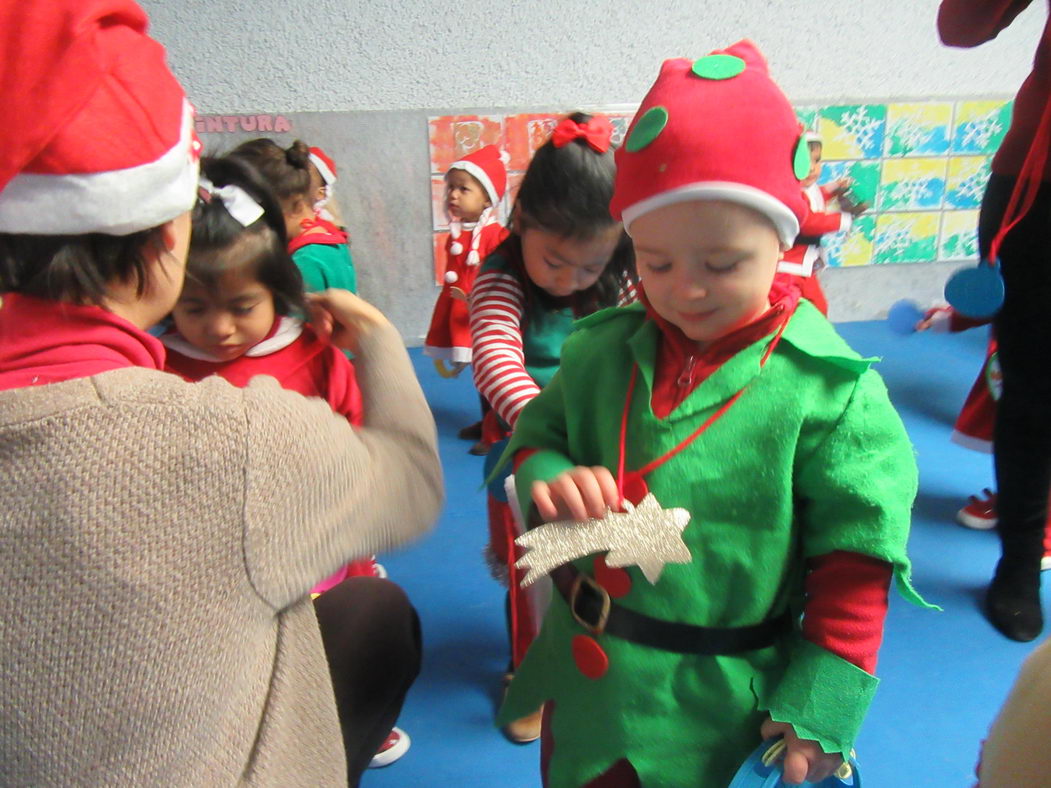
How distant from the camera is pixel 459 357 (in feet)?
8.22

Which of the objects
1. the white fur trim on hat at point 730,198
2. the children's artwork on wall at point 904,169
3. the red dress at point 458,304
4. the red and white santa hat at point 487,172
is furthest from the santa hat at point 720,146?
the children's artwork on wall at point 904,169

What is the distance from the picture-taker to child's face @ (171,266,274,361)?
115 cm

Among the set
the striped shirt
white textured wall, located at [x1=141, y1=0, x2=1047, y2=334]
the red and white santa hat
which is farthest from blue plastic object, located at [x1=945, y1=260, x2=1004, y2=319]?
white textured wall, located at [x1=141, y1=0, x2=1047, y2=334]

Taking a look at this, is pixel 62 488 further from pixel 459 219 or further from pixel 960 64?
pixel 960 64

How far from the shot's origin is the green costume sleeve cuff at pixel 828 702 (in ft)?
2.19

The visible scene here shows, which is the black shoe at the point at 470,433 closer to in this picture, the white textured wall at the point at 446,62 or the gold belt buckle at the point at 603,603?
the white textured wall at the point at 446,62

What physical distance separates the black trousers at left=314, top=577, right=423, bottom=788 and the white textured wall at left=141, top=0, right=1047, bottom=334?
102 inches

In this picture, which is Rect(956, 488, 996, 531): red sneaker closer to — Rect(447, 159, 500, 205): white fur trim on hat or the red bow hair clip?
the red bow hair clip

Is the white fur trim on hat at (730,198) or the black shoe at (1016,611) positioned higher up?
the white fur trim on hat at (730,198)

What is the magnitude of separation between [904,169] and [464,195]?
207 cm

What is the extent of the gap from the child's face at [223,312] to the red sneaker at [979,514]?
162 cm

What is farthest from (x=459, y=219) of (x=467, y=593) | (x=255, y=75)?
(x=467, y=593)

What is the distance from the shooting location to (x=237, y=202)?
3.84 ft

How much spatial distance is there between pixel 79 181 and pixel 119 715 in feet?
1.31
